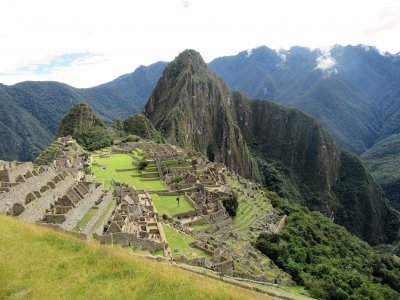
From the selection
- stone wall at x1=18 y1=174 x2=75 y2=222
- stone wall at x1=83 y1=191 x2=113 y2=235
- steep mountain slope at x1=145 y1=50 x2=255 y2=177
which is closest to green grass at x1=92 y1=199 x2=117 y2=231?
stone wall at x1=83 y1=191 x2=113 y2=235

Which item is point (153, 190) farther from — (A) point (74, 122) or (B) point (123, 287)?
(A) point (74, 122)

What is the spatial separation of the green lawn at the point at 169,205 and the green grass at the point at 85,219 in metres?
10.5

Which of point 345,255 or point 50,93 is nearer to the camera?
point 345,255

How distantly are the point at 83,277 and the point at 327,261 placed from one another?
40.2 m

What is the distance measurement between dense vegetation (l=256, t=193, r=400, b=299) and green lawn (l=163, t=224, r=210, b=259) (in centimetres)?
1087

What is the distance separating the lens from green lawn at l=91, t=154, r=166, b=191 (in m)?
44.4

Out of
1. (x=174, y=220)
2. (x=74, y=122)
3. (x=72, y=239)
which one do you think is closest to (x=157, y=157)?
(x=174, y=220)

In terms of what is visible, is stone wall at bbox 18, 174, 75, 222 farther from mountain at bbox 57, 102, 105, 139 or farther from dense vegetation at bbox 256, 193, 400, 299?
mountain at bbox 57, 102, 105, 139

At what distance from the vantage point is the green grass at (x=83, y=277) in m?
8.74

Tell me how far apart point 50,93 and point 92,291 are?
201745 mm

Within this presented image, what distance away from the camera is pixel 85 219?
883 inches

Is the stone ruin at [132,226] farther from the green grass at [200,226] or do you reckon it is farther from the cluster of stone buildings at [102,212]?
the green grass at [200,226]

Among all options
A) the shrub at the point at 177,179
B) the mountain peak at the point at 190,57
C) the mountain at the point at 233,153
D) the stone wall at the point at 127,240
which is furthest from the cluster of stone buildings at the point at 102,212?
the mountain peak at the point at 190,57

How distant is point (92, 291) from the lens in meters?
8.88
